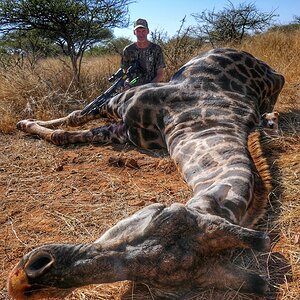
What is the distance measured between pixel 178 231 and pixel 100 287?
0.52m

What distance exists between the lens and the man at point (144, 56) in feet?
20.7

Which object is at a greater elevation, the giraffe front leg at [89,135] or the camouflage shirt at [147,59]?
the camouflage shirt at [147,59]

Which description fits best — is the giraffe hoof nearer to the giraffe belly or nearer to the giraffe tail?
the giraffe belly

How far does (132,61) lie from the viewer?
634 centimetres

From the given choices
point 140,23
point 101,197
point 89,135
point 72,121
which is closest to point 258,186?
point 101,197

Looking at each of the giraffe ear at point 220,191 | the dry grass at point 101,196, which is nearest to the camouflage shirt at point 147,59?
the dry grass at point 101,196

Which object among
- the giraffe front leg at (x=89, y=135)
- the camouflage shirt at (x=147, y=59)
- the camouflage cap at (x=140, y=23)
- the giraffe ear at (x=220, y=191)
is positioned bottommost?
the giraffe ear at (x=220, y=191)

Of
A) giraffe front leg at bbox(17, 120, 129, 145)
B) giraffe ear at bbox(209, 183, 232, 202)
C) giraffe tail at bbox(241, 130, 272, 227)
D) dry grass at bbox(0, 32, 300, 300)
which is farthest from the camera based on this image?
giraffe front leg at bbox(17, 120, 129, 145)

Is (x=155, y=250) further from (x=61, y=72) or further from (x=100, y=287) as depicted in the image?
(x=61, y=72)

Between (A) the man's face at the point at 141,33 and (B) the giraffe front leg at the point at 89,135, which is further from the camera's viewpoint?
(A) the man's face at the point at 141,33

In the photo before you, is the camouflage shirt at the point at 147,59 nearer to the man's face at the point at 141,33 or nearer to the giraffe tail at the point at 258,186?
the man's face at the point at 141,33

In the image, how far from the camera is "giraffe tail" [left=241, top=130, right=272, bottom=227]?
2.43m

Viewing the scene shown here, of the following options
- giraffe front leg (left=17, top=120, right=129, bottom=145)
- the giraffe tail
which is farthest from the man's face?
the giraffe tail

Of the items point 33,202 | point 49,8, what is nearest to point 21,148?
point 33,202
